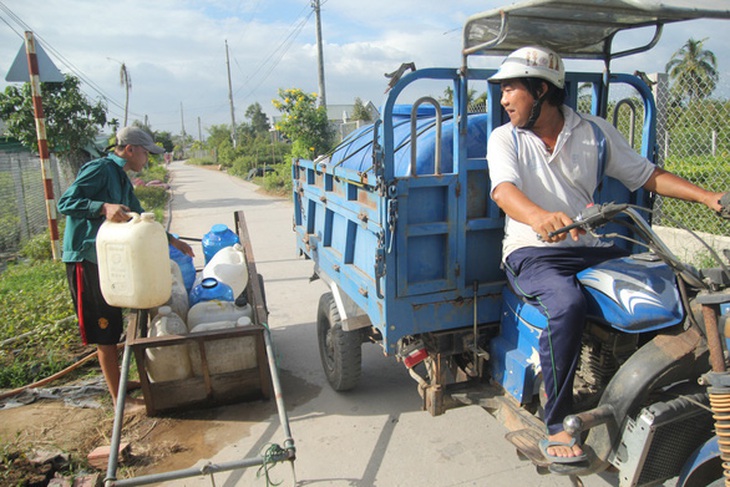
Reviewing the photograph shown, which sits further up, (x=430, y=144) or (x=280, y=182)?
(x=430, y=144)

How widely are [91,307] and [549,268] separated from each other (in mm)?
3075

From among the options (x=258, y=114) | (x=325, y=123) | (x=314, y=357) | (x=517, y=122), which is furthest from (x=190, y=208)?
(x=258, y=114)

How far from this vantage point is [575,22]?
279 centimetres

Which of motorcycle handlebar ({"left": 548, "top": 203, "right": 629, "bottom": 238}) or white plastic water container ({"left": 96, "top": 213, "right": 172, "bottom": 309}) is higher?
motorcycle handlebar ({"left": 548, "top": 203, "right": 629, "bottom": 238})

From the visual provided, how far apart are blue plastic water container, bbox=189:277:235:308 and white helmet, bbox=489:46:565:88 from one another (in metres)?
2.66

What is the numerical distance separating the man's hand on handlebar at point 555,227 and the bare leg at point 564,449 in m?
0.86

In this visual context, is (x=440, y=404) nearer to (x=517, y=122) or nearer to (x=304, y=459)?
(x=304, y=459)

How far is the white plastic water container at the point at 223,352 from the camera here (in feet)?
11.7

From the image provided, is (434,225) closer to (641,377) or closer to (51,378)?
(641,377)

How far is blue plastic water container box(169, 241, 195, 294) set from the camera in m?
4.54

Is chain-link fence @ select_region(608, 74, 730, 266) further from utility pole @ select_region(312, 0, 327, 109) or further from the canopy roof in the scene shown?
utility pole @ select_region(312, 0, 327, 109)

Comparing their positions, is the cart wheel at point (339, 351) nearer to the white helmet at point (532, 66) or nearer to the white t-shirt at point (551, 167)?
the white t-shirt at point (551, 167)

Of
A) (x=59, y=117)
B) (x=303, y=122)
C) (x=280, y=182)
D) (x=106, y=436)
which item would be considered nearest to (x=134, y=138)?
(x=106, y=436)

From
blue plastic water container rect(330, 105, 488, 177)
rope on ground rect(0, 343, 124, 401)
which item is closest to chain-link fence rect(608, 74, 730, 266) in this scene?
blue plastic water container rect(330, 105, 488, 177)
